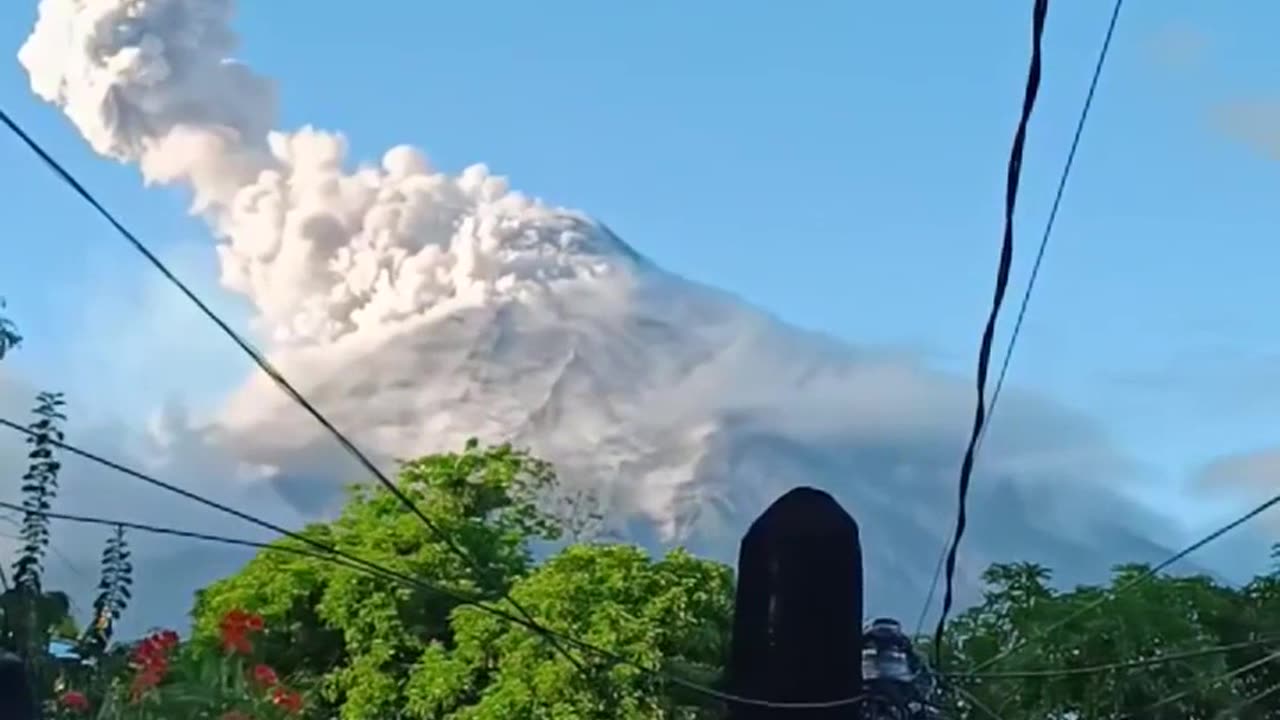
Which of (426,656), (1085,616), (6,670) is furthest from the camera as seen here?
(426,656)

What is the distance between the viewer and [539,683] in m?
21.0

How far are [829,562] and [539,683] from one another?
60.8 ft

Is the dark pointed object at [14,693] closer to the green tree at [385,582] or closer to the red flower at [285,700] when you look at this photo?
the red flower at [285,700]

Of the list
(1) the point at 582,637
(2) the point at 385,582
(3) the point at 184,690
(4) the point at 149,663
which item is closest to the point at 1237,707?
(1) the point at 582,637

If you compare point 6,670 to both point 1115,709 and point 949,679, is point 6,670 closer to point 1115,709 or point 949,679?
point 949,679

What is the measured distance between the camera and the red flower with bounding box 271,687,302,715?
7859mm

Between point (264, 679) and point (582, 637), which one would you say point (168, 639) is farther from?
point (582, 637)

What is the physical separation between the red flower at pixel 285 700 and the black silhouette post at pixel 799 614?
17.3ft

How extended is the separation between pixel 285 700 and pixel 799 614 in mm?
5547

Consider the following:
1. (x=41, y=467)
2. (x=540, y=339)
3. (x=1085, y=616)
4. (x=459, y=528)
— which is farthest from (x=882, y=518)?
(x=41, y=467)

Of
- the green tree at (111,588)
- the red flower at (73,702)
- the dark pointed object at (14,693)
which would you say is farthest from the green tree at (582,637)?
the dark pointed object at (14,693)

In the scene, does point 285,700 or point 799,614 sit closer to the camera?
point 799,614

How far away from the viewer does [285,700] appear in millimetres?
7996

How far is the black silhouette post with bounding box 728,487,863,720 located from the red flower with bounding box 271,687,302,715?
5262mm
